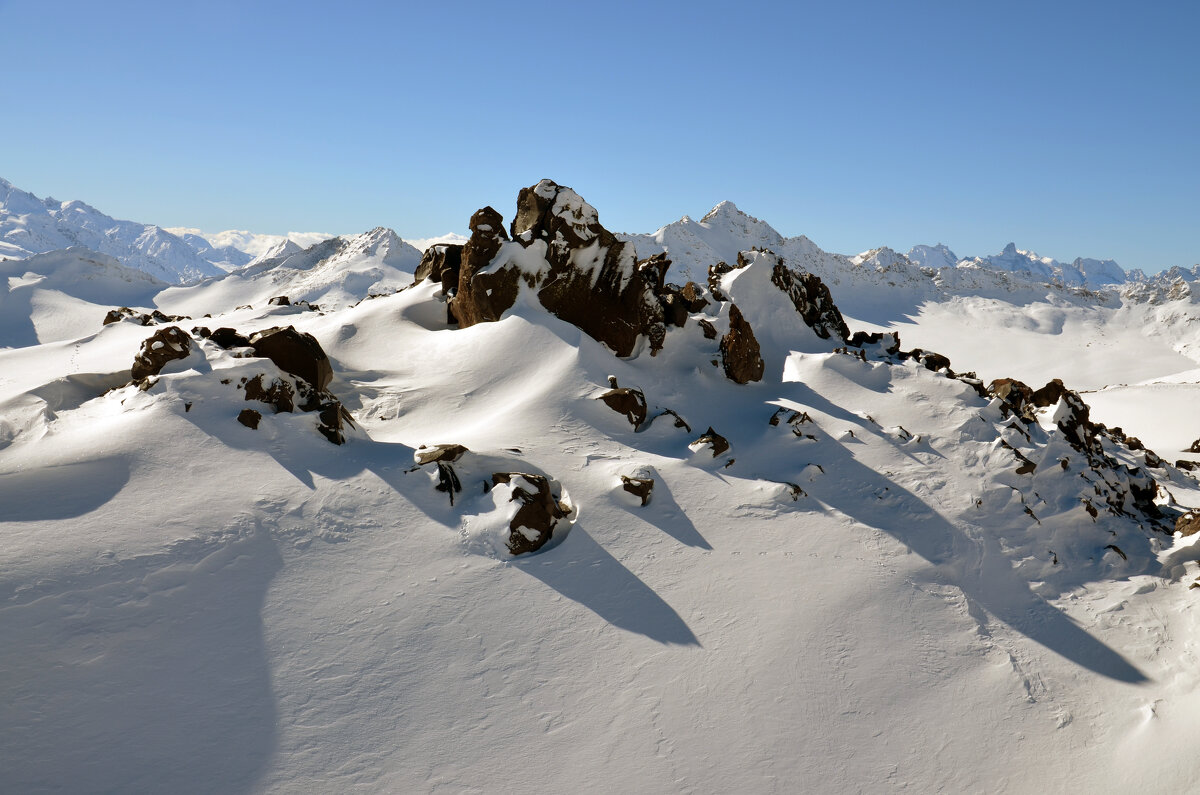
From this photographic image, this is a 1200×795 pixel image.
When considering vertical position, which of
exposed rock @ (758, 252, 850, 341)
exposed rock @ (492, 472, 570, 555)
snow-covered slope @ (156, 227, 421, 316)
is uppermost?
exposed rock @ (758, 252, 850, 341)

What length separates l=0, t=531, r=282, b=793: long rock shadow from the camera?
22.9ft

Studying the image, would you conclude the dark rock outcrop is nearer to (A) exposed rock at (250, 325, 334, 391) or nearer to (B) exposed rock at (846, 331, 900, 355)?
A: (A) exposed rock at (250, 325, 334, 391)

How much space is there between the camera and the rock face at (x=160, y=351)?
14.2 meters

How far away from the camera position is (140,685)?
7.81 metres

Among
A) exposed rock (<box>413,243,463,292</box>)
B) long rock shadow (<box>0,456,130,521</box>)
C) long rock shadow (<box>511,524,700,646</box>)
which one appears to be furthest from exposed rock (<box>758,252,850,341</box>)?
long rock shadow (<box>0,456,130,521</box>)

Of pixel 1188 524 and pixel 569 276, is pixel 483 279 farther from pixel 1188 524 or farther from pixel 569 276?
pixel 1188 524

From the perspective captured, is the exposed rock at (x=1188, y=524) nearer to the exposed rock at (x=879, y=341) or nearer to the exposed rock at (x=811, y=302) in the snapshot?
the exposed rock at (x=879, y=341)

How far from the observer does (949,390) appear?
18.3 metres

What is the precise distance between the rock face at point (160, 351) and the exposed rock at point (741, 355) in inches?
580

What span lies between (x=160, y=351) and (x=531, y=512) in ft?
31.1

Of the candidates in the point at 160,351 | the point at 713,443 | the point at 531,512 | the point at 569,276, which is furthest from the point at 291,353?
the point at 713,443

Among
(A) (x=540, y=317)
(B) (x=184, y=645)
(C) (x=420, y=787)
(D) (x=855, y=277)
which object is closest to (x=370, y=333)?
(A) (x=540, y=317)

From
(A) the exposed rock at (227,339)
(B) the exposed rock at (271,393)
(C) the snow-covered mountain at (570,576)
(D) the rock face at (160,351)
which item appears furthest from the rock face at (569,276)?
(D) the rock face at (160,351)

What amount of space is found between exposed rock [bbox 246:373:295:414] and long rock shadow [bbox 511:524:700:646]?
21.4ft
